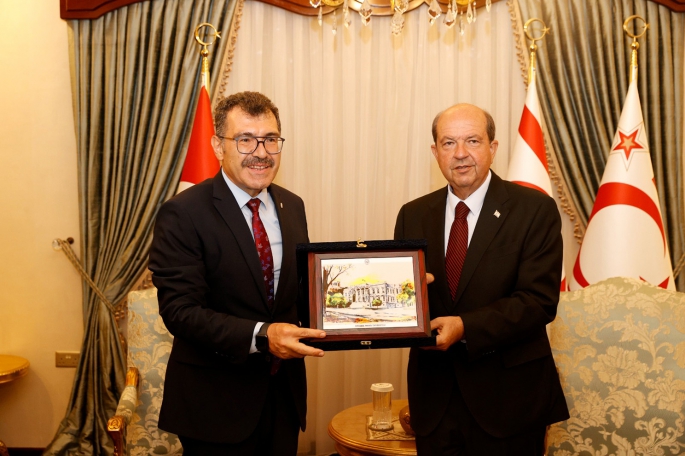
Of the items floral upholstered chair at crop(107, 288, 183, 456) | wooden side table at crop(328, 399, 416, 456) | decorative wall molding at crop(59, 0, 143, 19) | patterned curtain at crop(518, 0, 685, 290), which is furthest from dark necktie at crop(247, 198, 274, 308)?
decorative wall molding at crop(59, 0, 143, 19)

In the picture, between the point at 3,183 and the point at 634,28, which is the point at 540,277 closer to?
the point at 634,28

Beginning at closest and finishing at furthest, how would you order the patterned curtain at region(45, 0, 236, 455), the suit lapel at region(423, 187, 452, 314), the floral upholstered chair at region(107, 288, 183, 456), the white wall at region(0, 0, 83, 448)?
the suit lapel at region(423, 187, 452, 314)
the floral upholstered chair at region(107, 288, 183, 456)
the patterned curtain at region(45, 0, 236, 455)
the white wall at region(0, 0, 83, 448)

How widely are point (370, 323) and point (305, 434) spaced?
2826mm

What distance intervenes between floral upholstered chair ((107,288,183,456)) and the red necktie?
1.73m

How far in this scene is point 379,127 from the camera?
4.84 m

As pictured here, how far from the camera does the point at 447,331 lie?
2.36 m

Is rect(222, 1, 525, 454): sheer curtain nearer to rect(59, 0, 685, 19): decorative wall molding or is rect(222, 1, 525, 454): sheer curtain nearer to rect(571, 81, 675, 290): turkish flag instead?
rect(59, 0, 685, 19): decorative wall molding

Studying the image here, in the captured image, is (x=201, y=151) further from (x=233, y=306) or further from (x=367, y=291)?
(x=367, y=291)

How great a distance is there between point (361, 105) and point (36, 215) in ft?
8.14

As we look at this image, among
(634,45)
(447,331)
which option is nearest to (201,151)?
(447,331)

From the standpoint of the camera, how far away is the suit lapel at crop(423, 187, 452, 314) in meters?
2.56

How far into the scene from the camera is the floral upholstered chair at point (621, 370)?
127 inches

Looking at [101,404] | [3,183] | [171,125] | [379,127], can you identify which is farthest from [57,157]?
[379,127]

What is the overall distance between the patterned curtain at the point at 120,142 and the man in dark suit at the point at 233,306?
233 cm
